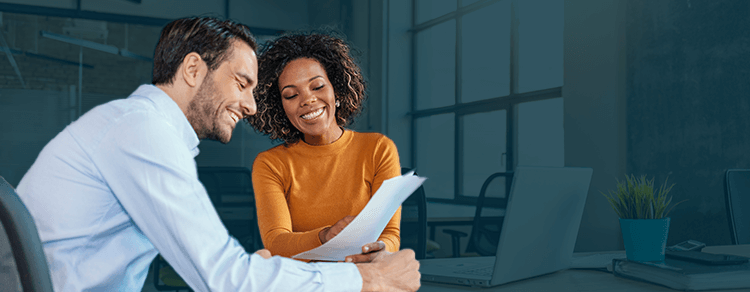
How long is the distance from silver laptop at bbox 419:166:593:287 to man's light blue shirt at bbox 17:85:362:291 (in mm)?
424

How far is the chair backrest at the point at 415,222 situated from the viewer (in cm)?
231

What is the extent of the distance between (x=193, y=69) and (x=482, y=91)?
12.8 feet

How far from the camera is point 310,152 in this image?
1513 mm

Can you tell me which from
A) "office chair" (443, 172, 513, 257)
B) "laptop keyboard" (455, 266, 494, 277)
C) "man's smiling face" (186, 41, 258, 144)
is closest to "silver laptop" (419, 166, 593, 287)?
"laptop keyboard" (455, 266, 494, 277)

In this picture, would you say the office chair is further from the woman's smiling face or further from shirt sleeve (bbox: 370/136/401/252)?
the woman's smiling face

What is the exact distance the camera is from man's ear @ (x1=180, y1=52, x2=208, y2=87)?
857mm

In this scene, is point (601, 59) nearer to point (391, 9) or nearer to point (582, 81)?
point (582, 81)

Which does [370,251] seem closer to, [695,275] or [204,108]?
[204,108]

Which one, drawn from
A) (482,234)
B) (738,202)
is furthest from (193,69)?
(482,234)

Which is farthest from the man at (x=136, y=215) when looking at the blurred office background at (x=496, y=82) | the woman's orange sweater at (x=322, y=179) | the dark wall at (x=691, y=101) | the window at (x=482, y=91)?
the window at (x=482, y=91)

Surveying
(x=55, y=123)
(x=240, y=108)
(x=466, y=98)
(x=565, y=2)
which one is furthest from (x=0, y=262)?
(x=55, y=123)

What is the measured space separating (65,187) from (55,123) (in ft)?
19.8

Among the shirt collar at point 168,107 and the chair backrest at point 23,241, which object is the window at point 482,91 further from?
the chair backrest at point 23,241

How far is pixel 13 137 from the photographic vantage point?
5.69m
